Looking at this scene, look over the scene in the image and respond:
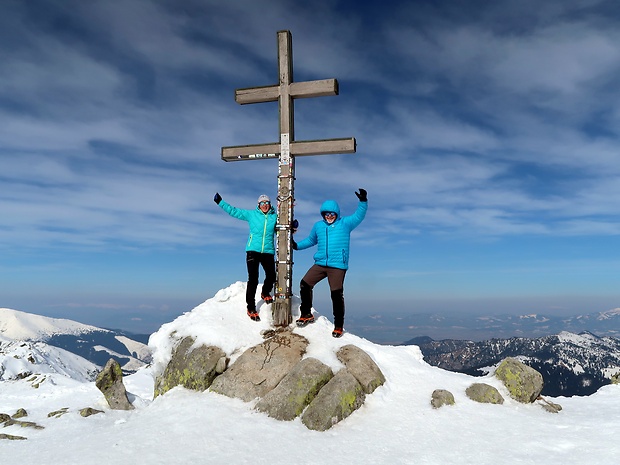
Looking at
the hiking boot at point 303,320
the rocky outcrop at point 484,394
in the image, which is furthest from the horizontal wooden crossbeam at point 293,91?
the rocky outcrop at point 484,394

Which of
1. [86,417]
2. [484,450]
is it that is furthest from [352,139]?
[86,417]

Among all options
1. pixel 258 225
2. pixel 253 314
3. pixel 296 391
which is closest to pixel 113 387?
pixel 253 314

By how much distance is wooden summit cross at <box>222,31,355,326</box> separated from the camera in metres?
11.8

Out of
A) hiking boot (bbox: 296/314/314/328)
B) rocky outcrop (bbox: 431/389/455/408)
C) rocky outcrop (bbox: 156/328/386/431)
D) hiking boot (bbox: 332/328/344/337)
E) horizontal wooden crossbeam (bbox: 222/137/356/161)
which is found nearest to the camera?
rocky outcrop (bbox: 156/328/386/431)

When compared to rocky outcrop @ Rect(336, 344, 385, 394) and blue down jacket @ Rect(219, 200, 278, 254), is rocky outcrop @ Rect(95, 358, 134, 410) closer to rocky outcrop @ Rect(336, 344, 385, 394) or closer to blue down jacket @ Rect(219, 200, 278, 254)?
blue down jacket @ Rect(219, 200, 278, 254)

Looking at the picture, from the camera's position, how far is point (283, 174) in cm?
1221

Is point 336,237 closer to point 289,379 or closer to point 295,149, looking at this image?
point 295,149

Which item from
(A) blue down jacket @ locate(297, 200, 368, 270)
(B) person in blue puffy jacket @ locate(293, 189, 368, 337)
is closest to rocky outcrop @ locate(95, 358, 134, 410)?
(B) person in blue puffy jacket @ locate(293, 189, 368, 337)

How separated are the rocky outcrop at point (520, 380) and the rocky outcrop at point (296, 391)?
14.9 ft

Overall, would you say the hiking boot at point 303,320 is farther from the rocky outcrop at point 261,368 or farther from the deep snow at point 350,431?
the deep snow at point 350,431

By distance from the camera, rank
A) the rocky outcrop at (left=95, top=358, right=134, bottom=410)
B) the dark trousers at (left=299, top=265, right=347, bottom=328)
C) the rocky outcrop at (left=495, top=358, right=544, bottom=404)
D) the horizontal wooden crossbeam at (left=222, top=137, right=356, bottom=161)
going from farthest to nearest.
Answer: the horizontal wooden crossbeam at (left=222, top=137, right=356, bottom=161) → the dark trousers at (left=299, top=265, right=347, bottom=328) → the rocky outcrop at (left=95, top=358, right=134, bottom=410) → the rocky outcrop at (left=495, top=358, right=544, bottom=404)

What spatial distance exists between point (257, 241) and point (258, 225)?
1.64 ft

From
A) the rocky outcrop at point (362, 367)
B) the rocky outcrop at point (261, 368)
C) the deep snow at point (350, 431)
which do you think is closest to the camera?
the deep snow at point (350, 431)

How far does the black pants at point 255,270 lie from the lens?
11.8 meters
